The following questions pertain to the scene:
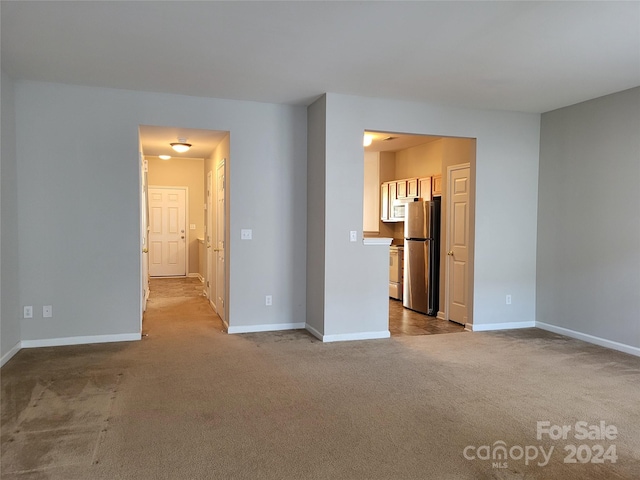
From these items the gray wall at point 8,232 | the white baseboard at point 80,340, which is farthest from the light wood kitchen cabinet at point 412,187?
the gray wall at point 8,232

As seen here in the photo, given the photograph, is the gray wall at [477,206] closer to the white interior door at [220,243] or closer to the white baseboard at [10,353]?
the white interior door at [220,243]

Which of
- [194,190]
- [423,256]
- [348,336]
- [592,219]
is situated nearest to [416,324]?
[423,256]

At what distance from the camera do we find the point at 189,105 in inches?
191

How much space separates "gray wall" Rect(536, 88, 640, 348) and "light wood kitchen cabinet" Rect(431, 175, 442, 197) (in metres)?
1.37

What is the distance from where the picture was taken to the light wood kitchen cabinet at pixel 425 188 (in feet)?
22.1

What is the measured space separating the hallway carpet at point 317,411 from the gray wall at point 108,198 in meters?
0.47

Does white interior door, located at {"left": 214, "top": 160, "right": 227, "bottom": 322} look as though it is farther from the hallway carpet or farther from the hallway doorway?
the hallway carpet

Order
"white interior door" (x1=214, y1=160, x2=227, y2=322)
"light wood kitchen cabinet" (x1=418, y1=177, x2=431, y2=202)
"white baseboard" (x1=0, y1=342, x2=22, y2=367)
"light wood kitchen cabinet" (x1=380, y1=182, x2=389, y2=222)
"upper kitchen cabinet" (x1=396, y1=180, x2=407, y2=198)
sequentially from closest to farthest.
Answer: "white baseboard" (x1=0, y1=342, x2=22, y2=367)
"white interior door" (x1=214, y1=160, x2=227, y2=322)
"light wood kitchen cabinet" (x1=418, y1=177, x2=431, y2=202)
"upper kitchen cabinet" (x1=396, y1=180, x2=407, y2=198)
"light wood kitchen cabinet" (x1=380, y1=182, x2=389, y2=222)

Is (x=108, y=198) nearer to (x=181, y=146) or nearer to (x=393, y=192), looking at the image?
(x=181, y=146)

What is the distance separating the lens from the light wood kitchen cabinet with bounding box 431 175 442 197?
6.57m

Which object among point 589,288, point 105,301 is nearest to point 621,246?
point 589,288

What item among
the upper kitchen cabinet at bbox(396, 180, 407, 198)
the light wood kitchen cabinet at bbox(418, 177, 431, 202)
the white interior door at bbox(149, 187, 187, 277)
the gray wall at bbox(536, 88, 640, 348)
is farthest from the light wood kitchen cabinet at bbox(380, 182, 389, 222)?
the white interior door at bbox(149, 187, 187, 277)

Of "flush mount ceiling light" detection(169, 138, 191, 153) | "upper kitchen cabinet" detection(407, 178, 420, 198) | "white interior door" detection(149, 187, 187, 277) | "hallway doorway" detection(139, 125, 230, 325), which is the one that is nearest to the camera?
"hallway doorway" detection(139, 125, 230, 325)

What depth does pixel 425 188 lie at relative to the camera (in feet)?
22.5
